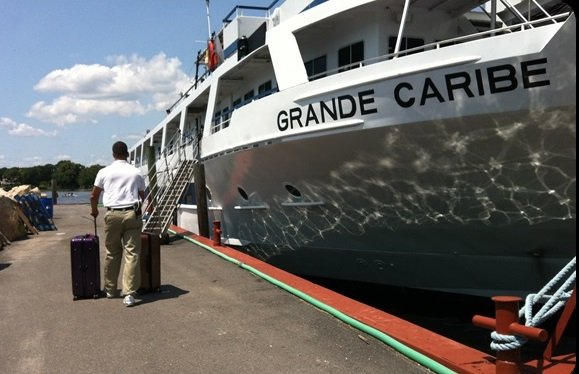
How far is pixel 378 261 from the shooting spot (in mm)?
8352

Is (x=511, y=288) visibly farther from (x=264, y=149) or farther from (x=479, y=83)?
(x=264, y=149)

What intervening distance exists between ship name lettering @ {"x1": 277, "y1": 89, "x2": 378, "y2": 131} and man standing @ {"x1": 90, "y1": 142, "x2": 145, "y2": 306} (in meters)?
2.89

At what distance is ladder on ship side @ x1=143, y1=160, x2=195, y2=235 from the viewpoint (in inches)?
486

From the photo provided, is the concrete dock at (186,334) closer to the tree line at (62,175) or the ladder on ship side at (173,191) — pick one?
the ladder on ship side at (173,191)

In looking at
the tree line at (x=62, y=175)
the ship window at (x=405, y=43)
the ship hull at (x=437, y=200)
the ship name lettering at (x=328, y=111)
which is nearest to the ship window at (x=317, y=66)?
the ship window at (x=405, y=43)

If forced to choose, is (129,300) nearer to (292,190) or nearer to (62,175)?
(292,190)

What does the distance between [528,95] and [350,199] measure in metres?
3.11

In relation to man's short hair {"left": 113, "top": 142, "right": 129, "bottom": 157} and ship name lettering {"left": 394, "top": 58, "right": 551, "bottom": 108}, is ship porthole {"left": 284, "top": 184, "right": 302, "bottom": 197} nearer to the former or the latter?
ship name lettering {"left": 394, "top": 58, "right": 551, "bottom": 108}

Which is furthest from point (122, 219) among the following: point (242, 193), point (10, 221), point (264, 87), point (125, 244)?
point (10, 221)

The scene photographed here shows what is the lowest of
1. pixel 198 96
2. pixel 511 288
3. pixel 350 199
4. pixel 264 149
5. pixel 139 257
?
pixel 511 288

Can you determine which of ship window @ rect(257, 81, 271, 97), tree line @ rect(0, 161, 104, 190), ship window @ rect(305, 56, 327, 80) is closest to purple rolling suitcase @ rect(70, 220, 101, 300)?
ship window @ rect(305, 56, 327, 80)

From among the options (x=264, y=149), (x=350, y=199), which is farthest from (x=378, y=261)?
(x=264, y=149)

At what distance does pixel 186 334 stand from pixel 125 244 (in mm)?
1517

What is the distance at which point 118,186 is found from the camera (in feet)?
18.7
